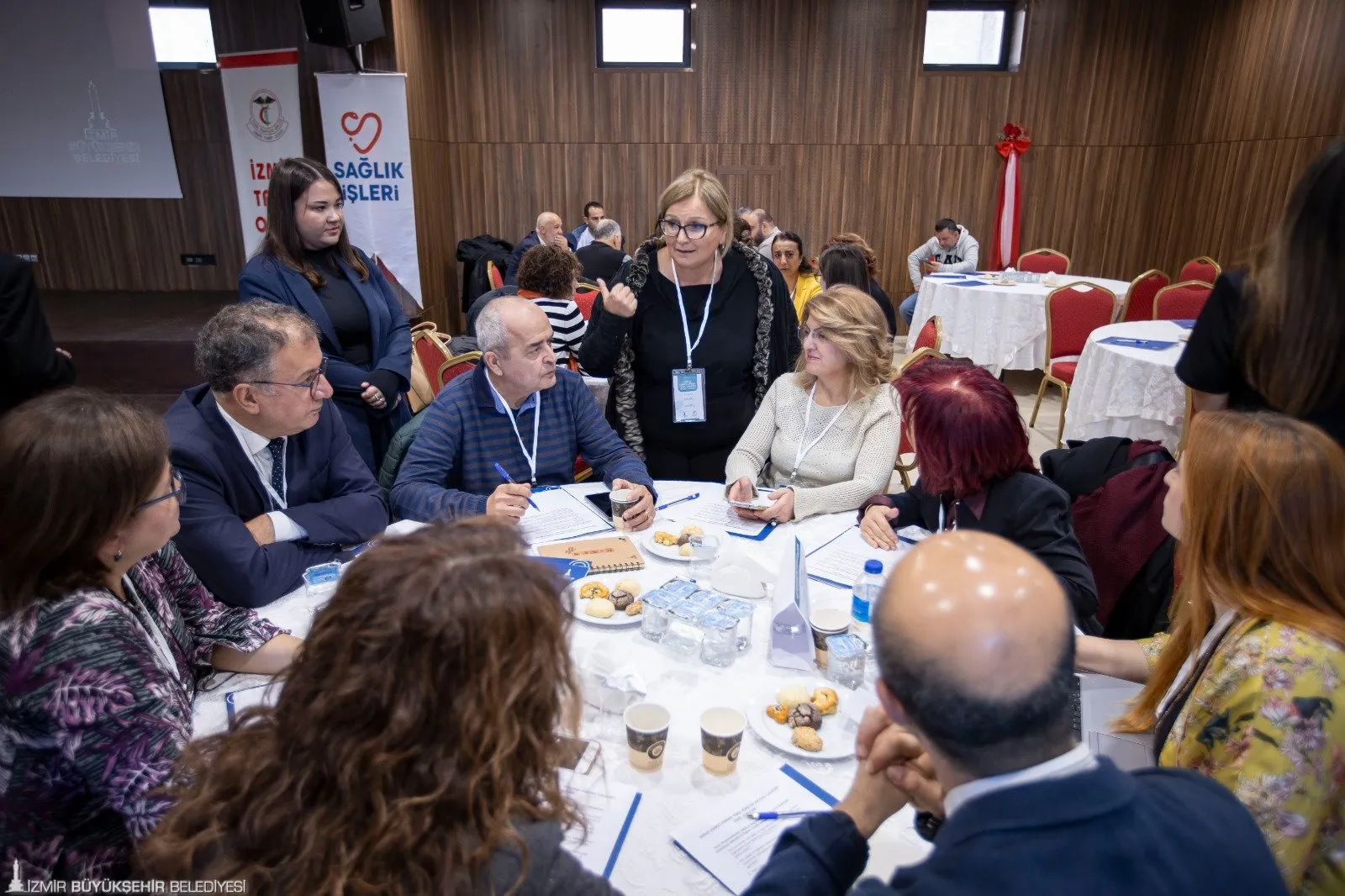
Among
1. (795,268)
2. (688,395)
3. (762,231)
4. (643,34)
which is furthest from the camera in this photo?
(643,34)

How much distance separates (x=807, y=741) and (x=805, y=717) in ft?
0.15

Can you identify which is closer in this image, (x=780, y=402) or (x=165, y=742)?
(x=165, y=742)

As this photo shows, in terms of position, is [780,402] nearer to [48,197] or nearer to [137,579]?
[137,579]

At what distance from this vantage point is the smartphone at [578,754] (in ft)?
3.01

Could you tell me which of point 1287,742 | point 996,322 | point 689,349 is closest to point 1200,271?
point 996,322

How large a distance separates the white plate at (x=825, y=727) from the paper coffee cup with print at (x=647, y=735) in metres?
0.19

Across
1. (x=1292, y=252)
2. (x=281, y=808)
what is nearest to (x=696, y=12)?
(x=1292, y=252)

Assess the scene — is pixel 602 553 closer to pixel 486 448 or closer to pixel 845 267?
pixel 486 448

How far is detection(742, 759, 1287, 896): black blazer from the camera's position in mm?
744

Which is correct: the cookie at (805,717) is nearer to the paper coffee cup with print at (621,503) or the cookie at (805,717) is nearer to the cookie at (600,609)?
the cookie at (600,609)

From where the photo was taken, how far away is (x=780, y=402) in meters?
2.74

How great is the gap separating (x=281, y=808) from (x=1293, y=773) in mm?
1281

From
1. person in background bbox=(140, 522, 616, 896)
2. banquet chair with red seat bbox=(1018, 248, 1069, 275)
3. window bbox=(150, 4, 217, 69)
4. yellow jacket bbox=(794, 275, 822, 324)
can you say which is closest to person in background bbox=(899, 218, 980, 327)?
banquet chair with red seat bbox=(1018, 248, 1069, 275)

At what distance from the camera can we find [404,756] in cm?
79
